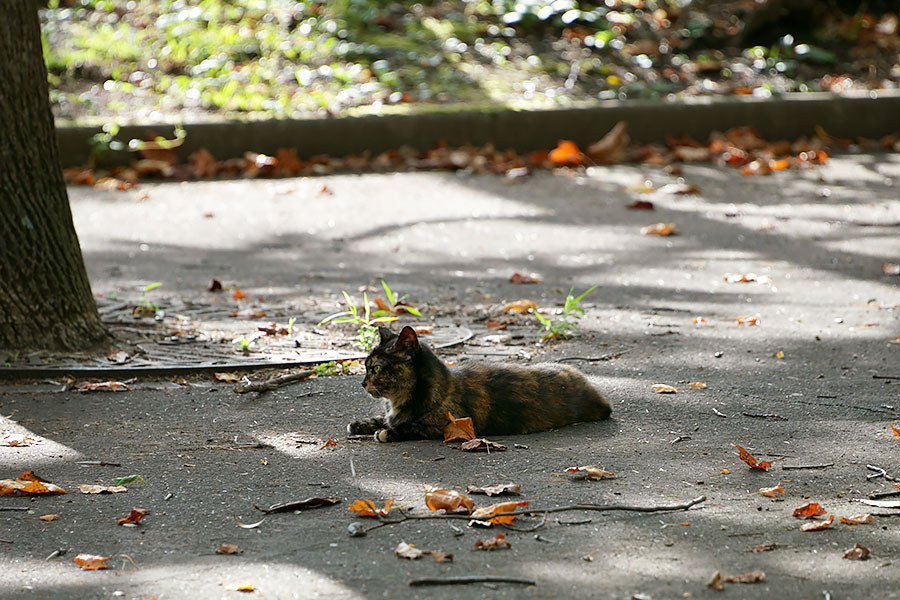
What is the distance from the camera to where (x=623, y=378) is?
552 centimetres

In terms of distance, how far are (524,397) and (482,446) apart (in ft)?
1.23

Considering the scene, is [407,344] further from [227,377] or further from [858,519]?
[858,519]

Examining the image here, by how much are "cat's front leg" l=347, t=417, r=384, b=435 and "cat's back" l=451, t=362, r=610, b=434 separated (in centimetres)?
40

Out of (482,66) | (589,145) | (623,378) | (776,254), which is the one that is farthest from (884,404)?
(482,66)

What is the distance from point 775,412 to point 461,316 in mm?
2311

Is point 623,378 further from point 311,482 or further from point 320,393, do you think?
point 311,482

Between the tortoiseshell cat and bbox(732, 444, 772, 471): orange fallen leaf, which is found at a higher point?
the tortoiseshell cat

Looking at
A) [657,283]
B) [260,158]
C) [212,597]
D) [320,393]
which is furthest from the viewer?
[260,158]

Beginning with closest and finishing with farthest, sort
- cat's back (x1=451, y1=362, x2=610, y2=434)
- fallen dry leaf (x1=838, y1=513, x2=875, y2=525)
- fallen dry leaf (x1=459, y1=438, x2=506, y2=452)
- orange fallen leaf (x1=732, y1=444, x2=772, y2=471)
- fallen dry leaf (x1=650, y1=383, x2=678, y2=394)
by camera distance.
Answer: fallen dry leaf (x1=838, y1=513, x2=875, y2=525), orange fallen leaf (x1=732, y1=444, x2=772, y2=471), fallen dry leaf (x1=459, y1=438, x2=506, y2=452), cat's back (x1=451, y1=362, x2=610, y2=434), fallen dry leaf (x1=650, y1=383, x2=678, y2=394)

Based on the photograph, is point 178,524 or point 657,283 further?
point 657,283

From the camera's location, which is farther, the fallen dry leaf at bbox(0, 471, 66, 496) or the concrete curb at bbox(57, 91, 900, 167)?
the concrete curb at bbox(57, 91, 900, 167)

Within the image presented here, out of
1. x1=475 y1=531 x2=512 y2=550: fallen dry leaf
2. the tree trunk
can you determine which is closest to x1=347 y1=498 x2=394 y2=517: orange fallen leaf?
x1=475 y1=531 x2=512 y2=550: fallen dry leaf

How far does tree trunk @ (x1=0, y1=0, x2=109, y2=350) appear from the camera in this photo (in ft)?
18.0

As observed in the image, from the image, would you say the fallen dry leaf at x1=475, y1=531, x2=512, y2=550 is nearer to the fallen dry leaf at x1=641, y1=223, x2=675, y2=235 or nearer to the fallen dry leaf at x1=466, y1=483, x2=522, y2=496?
the fallen dry leaf at x1=466, y1=483, x2=522, y2=496
